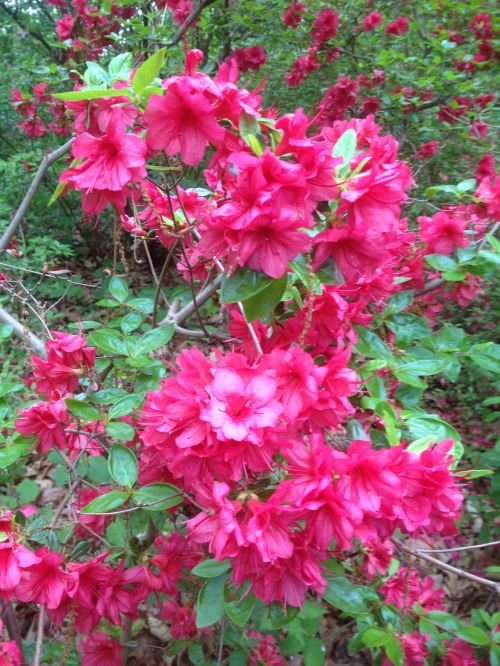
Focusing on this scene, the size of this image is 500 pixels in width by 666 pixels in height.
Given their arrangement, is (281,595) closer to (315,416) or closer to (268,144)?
(315,416)

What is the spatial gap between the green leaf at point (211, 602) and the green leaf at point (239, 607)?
0.01m

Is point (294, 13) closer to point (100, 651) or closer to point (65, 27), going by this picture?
point (65, 27)

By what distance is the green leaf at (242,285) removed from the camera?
762 mm

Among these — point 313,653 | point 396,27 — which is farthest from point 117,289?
point 396,27

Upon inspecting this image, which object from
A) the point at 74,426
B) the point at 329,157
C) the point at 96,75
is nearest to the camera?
the point at 329,157

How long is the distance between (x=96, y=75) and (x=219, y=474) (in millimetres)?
638

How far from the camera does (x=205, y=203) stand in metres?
1.23

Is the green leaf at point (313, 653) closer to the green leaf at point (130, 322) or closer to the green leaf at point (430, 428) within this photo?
the green leaf at point (430, 428)

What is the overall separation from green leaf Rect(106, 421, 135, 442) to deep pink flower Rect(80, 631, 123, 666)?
67cm

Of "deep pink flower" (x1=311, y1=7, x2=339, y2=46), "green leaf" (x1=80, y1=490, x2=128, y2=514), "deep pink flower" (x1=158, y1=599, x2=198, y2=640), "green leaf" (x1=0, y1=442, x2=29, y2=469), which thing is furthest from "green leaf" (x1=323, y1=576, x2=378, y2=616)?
"deep pink flower" (x1=311, y1=7, x2=339, y2=46)

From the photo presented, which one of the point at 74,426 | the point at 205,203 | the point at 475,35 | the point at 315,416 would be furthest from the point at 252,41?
the point at 315,416

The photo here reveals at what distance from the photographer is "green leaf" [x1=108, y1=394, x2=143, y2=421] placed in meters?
1.03

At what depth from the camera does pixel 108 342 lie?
113cm

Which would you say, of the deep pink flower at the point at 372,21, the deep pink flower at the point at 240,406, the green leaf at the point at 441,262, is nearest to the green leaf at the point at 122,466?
the deep pink flower at the point at 240,406
